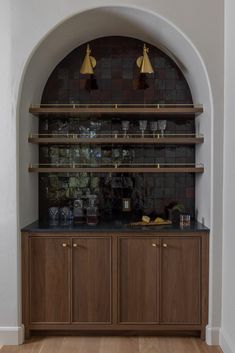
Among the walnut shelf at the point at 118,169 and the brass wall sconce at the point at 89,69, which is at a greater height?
the brass wall sconce at the point at 89,69

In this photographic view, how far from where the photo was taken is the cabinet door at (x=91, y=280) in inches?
Result: 140

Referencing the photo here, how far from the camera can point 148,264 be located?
3.54 metres

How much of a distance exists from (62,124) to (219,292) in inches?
77.7

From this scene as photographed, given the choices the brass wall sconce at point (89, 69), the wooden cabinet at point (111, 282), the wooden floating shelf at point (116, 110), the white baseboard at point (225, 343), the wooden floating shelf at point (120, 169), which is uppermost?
the brass wall sconce at point (89, 69)

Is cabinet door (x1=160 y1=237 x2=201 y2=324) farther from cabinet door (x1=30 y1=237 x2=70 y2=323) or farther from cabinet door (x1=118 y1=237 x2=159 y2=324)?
cabinet door (x1=30 y1=237 x2=70 y2=323)

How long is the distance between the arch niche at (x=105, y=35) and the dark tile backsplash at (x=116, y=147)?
0.44ft

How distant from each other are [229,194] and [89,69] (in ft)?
4.95

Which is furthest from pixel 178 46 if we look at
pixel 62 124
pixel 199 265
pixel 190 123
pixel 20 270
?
pixel 20 270

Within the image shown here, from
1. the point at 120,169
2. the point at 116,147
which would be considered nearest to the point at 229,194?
the point at 120,169

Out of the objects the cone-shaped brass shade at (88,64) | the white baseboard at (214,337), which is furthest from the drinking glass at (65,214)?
the white baseboard at (214,337)

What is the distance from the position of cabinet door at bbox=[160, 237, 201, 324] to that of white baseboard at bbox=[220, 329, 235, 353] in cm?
22

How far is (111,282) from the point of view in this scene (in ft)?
11.6

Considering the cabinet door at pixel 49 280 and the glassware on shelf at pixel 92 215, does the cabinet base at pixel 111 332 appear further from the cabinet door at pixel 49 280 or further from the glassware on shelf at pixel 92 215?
the glassware on shelf at pixel 92 215

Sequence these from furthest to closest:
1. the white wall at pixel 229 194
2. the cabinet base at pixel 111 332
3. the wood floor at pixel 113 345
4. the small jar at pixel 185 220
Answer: the small jar at pixel 185 220
the cabinet base at pixel 111 332
the wood floor at pixel 113 345
the white wall at pixel 229 194
